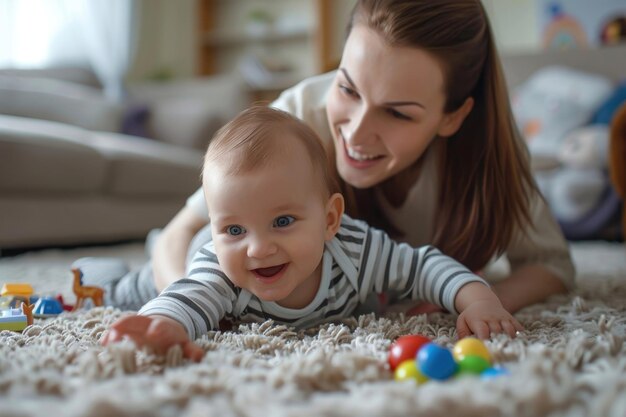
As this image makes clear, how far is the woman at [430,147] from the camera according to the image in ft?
3.19

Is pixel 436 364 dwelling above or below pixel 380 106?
below

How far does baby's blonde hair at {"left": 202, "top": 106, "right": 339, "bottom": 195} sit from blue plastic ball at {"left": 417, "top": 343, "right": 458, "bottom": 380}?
1.00ft

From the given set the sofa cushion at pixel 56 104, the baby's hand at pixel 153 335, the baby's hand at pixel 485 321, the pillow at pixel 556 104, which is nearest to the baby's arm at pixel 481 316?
the baby's hand at pixel 485 321

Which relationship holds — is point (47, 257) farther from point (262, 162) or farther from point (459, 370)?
point (459, 370)

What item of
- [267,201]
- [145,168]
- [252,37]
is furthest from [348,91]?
[252,37]

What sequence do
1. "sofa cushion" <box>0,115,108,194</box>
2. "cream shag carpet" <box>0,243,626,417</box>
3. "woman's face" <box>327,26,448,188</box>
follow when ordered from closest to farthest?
"cream shag carpet" <box>0,243,626,417</box> → "woman's face" <box>327,26,448,188</box> → "sofa cushion" <box>0,115,108,194</box>

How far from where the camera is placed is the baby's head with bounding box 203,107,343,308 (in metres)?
0.76

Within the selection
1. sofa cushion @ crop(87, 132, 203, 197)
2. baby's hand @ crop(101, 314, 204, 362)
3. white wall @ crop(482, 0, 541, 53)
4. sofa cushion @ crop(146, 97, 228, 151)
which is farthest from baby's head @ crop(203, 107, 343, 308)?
white wall @ crop(482, 0, 541, 53)

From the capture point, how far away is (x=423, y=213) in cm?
118

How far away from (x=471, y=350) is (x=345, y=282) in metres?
0.29

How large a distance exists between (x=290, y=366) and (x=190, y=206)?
25.8 inches

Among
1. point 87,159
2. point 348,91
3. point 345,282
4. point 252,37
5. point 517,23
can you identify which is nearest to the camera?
point 345,282

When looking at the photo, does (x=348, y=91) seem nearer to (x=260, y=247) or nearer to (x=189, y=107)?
(x=260, y=247)

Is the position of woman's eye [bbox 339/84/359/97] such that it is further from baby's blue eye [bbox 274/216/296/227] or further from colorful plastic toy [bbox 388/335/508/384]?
colorful plastic toy [bbox 388/335/508/384]
